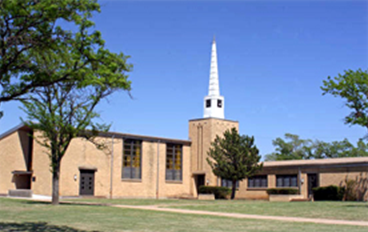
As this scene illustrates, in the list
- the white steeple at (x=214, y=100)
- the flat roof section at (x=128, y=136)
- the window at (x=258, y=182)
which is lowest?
the window at (x=258, y=182)

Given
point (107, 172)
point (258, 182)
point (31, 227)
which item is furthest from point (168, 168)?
point (31, 227)

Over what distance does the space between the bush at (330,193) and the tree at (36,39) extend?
32716 millimetres

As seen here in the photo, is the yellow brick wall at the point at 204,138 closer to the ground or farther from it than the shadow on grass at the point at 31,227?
farther from it

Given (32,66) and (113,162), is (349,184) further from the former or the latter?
(32,66)

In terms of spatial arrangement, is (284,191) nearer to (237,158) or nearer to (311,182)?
(311,182)

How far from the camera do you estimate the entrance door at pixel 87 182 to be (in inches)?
1689

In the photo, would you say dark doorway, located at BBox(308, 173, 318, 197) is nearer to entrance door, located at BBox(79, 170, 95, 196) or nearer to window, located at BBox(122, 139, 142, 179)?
window, located at BBox(122, 139, 142, 179)

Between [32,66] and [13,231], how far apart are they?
5.05 meters

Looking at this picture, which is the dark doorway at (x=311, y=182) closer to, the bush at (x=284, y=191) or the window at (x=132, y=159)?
the bush at (x=284, y=191)

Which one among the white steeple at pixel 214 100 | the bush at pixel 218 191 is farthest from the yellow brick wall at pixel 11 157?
the white steeple at pixel 214 100

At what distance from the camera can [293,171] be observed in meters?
44.8

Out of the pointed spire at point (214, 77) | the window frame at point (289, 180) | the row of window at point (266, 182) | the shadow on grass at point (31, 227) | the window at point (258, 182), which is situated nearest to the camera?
the shadow on grass at point (31, 227)

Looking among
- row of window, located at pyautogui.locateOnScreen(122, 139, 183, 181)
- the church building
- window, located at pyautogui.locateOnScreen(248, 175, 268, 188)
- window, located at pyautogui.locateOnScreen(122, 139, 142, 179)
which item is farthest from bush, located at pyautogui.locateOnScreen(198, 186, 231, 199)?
window, located at pyautogui.locateOnScreen(122, 139, 142, 179)

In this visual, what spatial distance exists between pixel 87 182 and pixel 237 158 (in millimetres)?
14259
